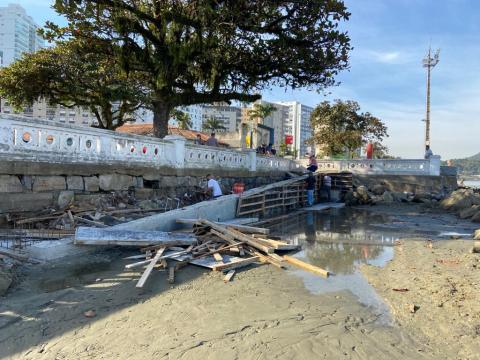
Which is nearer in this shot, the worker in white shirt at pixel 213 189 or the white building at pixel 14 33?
the worker in white shirt at pixel 213 189

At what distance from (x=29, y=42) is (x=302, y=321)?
102819 mm

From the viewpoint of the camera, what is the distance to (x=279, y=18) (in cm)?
1440

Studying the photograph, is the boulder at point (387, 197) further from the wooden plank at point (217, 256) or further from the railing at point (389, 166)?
the wooden plank at point (217, 256)

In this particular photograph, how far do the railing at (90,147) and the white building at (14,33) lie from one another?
3418 inches

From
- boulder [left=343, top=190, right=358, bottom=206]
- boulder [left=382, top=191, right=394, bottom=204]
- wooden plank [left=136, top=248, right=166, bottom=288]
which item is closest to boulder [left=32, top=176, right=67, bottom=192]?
wooden plank [left=136, top=248, right=166, bottom=288]

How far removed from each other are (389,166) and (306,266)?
19.7 metres

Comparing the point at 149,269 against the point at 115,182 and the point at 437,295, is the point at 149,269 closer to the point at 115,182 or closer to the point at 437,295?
the point at 437,295

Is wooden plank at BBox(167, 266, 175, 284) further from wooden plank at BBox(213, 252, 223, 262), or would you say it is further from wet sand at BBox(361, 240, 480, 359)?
wet sand at BBox(361, 240, 480, 359)

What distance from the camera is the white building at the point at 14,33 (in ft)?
279

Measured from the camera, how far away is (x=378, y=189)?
24.0 m

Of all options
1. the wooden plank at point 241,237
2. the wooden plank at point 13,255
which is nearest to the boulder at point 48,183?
the wooden plank at point 13,255

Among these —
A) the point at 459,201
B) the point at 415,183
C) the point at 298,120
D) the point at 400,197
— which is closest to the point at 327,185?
the point at 400,197

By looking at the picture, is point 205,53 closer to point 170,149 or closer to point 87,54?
point 170,149

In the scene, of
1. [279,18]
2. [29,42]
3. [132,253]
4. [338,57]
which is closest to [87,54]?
[279,18]
